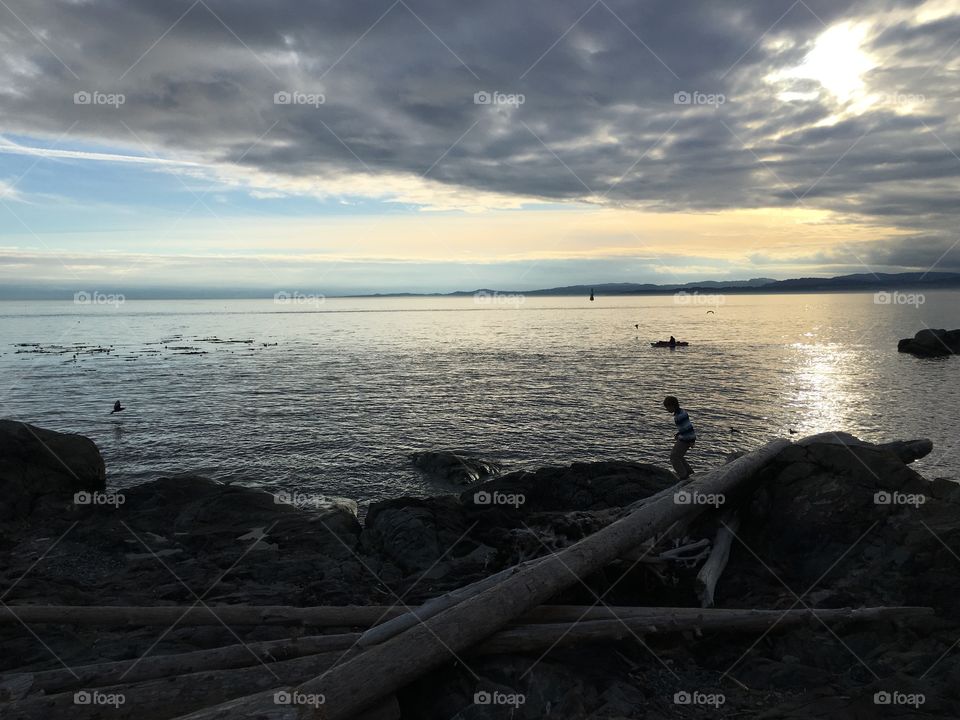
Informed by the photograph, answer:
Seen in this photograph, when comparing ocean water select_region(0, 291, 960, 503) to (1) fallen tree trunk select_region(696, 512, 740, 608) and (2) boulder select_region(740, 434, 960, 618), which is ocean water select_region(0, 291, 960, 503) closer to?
(1) fallen tree trunk select_region(696, 512, 740, 608)

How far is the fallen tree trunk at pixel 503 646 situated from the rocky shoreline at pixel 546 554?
12cm

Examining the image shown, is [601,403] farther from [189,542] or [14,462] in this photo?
[14,462]

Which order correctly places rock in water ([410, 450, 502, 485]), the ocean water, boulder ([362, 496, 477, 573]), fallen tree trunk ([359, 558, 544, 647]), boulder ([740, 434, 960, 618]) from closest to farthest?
fallen tree trunk ([359, 558, 544, 647]) < boulder ([740, 434, 960, 618]) < boulder ([362, 496, 477, 573]) < rock in water ([410, 450, 502, 485]) < the ocean water

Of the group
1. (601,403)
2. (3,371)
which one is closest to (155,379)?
(3,371)

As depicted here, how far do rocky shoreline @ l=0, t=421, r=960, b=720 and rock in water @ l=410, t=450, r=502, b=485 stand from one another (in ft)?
15.2

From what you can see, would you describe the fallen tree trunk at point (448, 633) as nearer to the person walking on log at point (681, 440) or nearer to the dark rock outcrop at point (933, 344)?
the person walking on log at point (681, 440)

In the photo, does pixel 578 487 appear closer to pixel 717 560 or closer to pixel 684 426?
pixel 684 426

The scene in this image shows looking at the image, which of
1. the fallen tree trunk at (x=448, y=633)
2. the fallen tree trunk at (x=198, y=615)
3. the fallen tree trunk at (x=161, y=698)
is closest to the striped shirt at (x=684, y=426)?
the fallen tree trunk at (x=448, y=633)

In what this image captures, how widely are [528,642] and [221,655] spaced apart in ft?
14.2

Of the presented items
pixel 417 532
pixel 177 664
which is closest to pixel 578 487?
pixel 417 532

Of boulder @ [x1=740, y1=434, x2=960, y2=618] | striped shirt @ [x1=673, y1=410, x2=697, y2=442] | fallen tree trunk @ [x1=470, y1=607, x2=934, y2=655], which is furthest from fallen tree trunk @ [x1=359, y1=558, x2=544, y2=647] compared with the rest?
striped shirt @ [x1=673, y1=410, x2=697, y2=442]

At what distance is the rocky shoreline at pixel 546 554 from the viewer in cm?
733

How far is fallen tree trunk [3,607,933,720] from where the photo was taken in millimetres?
6465

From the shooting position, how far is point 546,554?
10.9 metres
